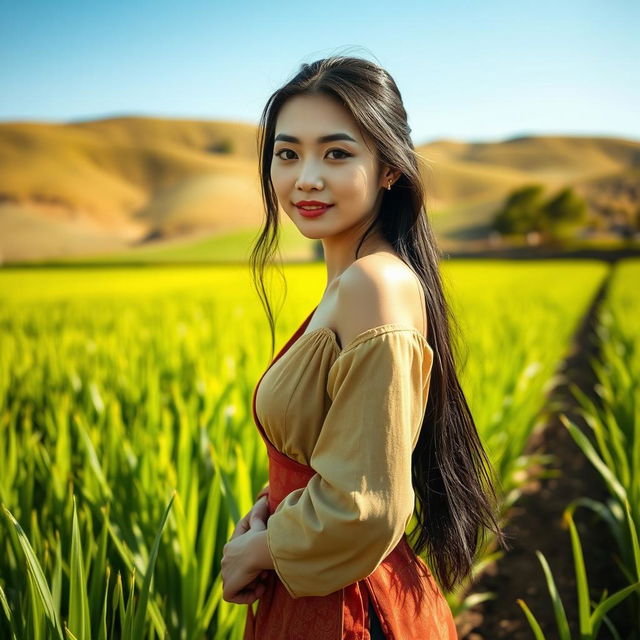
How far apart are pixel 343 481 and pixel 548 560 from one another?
80.7 inches

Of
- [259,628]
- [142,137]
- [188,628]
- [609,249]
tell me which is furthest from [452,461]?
[142,137]

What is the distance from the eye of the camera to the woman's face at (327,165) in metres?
0.87

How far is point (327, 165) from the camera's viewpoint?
0.88m

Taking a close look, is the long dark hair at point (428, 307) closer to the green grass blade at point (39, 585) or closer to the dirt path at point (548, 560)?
the green grass blade at point (39, 585)

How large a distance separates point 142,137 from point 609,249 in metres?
75.3

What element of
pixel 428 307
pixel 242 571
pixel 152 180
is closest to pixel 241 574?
pixel 242 571

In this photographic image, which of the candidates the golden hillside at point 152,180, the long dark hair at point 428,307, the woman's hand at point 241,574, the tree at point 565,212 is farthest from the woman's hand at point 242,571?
the tree at point 565,212

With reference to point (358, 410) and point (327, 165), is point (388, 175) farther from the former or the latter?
point (358, 410)

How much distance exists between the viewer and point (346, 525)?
28.6 inches

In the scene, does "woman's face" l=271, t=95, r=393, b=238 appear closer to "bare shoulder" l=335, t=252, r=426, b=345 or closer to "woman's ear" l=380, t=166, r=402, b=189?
"woman's ear" l=380, t=166, r=402, b=189

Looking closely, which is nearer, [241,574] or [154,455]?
[241,574]

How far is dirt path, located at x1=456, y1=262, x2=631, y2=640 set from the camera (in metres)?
2.00

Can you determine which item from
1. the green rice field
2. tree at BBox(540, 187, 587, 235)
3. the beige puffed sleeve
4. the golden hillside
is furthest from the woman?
tree at BBox(540, 187, 587, 235)

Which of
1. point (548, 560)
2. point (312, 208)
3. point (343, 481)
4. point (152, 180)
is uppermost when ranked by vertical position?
point (312, 208)
